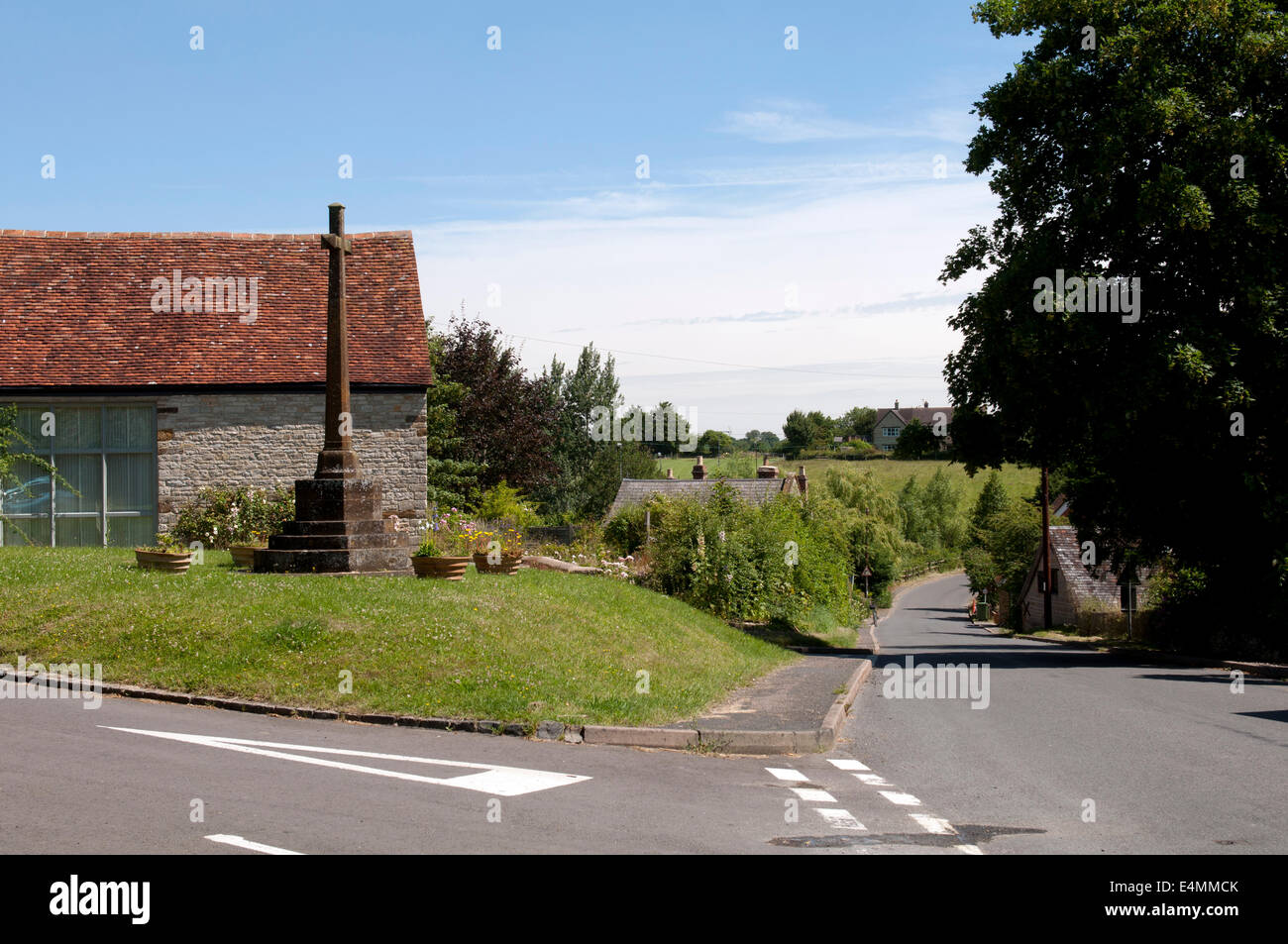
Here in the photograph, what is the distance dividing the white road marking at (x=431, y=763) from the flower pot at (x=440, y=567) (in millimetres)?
7461

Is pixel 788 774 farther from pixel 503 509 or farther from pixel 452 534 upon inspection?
pixel 503 509

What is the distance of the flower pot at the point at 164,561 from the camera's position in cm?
1770

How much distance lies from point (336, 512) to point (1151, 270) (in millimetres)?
16558

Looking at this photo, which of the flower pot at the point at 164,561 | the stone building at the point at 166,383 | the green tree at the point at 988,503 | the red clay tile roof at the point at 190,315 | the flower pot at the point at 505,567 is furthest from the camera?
the green tree at the point at 988,503

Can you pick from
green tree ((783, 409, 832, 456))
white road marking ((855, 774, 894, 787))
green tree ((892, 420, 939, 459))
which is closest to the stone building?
green tree ((892, 420, 939, 459))

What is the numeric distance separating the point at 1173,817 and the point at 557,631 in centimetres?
839

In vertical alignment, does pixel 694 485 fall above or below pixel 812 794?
above

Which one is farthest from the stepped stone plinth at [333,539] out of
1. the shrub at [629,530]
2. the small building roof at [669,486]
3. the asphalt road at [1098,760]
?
the small building roof at [669,486]

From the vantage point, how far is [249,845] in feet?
20.8

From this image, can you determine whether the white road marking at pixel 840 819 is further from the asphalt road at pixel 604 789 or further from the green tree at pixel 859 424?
the green tree at pixel 859 424

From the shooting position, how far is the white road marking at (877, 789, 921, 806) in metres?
8.38

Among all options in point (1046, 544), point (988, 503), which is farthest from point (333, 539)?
point (988, 503)

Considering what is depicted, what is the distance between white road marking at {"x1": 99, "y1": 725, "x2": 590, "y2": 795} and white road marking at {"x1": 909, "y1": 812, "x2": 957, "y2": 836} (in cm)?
256
